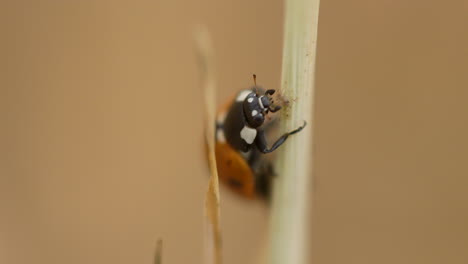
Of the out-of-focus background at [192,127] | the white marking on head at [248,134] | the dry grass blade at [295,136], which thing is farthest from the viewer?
the out-of-focus background at [192,127]

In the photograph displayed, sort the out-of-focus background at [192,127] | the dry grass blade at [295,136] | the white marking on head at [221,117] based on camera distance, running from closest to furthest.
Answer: the dry grass blade at [295,136] → the white marking on head at [221,117] → the out-of-focus background at [192,127]

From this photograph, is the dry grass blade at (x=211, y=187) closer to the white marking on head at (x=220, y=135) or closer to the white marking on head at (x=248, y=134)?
the white marking on head at (x=248, y=134)

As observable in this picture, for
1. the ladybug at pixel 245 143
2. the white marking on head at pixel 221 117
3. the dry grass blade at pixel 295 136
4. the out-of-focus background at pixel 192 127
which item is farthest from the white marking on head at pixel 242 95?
the out-of-focus background at pixel 192 127

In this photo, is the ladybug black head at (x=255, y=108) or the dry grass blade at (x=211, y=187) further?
the ladybug black head at (x=255, y=108)

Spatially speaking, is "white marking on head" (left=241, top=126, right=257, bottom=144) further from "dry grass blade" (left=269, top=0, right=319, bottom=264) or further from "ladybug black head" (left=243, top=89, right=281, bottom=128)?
"dry grass blade" (left=269, top=0, right=319, bottom=264)

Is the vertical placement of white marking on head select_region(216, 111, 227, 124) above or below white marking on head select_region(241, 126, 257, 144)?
above

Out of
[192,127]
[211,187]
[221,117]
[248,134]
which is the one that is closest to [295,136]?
[211,187]

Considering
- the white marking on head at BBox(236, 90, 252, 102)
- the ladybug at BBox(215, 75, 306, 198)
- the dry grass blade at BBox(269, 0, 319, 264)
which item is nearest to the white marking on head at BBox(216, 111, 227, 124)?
the ladybug at BBox(215, 75, 306, 198)

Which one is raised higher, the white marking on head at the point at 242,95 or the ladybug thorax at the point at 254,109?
the white marking on head at the point at 242,95
